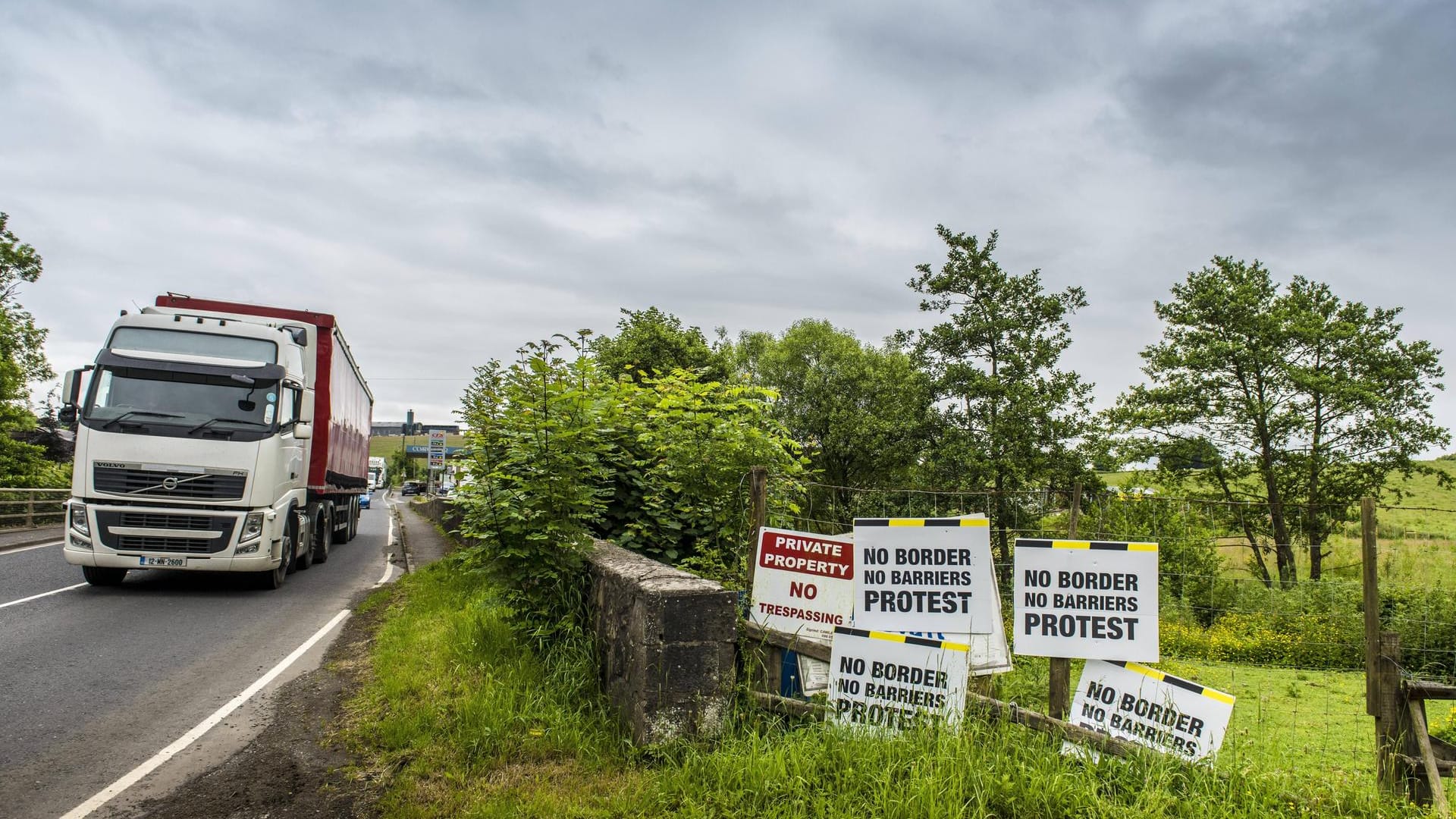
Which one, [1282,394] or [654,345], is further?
[654,345]

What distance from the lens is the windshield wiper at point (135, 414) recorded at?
392 inches

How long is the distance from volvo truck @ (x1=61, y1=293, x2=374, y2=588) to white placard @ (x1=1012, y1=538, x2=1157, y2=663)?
31.7 ft

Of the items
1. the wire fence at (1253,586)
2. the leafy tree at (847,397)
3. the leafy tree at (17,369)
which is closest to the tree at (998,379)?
the leafy tree at (847,397)

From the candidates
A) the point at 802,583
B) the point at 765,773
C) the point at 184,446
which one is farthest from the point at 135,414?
the point at 765,773

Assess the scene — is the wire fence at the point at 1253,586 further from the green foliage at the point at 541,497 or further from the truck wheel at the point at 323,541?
the truck wheel at the point at 323,541

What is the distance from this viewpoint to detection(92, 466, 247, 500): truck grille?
394 inches

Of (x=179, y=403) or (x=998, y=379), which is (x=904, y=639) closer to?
(x=179, y=403)

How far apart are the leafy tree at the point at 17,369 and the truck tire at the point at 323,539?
12825 millimetres

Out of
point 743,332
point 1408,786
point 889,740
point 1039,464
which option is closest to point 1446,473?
point 1039,464

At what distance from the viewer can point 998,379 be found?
3072 centimetres

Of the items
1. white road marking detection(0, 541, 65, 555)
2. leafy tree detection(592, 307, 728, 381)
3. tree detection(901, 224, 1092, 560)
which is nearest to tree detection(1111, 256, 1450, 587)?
tree detection(901, 224, 1092, 560)

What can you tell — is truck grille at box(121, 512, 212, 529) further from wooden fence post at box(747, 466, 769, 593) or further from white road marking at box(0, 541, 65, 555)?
wooden fence post at box(747, 466, 769, 593)

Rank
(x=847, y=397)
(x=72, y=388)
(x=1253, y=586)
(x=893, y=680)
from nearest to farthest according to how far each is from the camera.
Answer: (x=893, y=680)
(x=1253, y=586)
(x=72, y=388)
(x=847, y=397)

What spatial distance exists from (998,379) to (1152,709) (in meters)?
27.8
